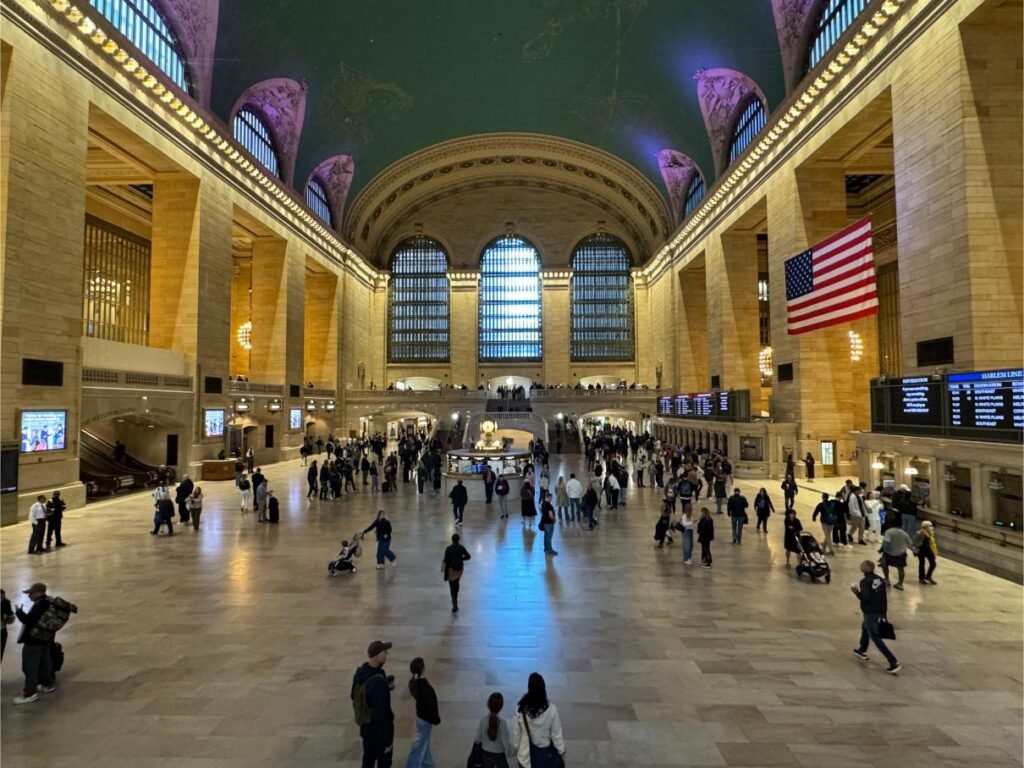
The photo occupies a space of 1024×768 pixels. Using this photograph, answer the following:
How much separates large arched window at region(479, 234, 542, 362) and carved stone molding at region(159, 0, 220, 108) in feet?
83.7

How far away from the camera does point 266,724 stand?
14.1ft

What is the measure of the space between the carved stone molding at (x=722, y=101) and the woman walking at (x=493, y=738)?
23660mm

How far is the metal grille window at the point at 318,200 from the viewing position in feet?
103

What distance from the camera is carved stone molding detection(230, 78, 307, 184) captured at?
2302 cm

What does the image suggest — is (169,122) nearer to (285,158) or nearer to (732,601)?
(285,158)

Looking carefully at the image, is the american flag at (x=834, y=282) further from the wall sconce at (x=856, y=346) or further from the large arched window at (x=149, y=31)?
the large arched window at (x=149, y=31)

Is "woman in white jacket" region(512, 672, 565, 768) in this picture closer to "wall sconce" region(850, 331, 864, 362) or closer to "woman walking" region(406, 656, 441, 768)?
"woman walking" region(406, 656, 441, 768)

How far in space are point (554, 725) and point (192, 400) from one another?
19.5 m

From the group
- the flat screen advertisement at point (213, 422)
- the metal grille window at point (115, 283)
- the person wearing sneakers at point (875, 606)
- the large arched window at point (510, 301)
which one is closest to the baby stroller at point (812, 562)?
the person wearing sneakers at point (875, 606)

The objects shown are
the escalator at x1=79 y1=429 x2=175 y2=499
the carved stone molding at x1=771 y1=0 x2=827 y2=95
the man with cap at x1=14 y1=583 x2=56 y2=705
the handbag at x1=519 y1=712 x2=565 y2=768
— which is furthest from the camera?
the carved stone molding at x1=771 y1=0 x2=827 y2=95

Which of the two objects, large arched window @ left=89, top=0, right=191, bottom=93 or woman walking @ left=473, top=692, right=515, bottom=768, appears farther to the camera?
large arched window @ left=89, top=0, right=191, bottom=93

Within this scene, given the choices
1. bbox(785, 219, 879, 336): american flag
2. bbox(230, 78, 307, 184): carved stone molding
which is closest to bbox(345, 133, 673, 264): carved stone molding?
bbox(230, 78, 307, 184): carved stone molding

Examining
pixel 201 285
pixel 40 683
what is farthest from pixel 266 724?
pixel 201 285

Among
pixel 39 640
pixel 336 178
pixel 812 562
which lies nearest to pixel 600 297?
pixel 336 178
